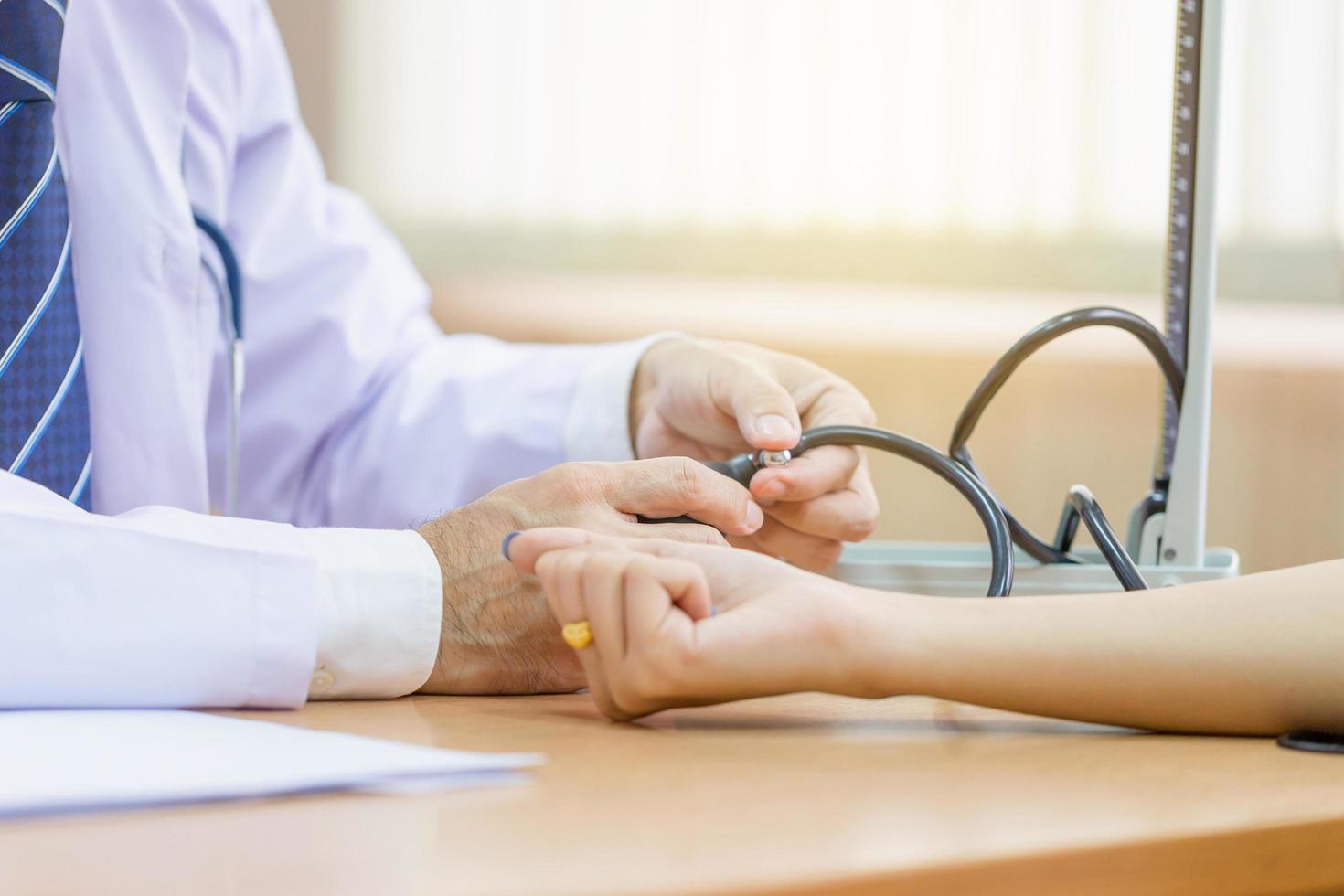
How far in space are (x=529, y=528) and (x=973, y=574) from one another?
320mm

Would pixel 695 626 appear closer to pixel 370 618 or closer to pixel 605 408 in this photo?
pixel 370 618

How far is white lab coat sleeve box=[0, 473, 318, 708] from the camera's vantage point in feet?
1.74

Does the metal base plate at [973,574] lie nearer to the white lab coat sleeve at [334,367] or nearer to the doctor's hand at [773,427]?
the doctor's hand at [773,427]

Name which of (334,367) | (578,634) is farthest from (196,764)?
(334,367)

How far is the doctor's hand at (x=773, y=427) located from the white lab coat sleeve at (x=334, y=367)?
19 cm

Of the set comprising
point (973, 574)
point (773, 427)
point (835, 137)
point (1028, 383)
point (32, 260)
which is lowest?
point (1028, 383)

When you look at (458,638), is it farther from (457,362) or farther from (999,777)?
(457,362)

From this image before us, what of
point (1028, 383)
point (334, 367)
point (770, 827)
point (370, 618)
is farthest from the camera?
point (1028, 383)

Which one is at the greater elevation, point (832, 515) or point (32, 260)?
point (32, 260)

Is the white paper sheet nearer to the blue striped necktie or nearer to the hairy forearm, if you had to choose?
the hairy forearm

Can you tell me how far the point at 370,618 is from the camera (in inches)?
23.7

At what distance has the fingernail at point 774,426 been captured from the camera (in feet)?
2.61

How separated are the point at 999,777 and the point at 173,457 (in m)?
0.80

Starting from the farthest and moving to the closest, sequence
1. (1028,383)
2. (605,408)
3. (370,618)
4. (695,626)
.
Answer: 1. (1028,383)
2. (605,408)
3. (370,618)
4. (695,626)
